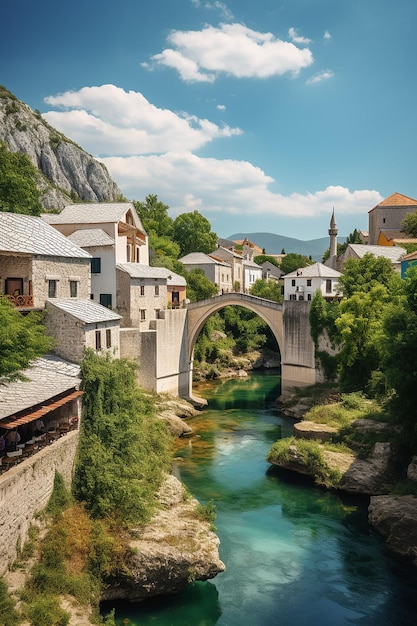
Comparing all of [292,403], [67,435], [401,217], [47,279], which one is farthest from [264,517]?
[401,217]

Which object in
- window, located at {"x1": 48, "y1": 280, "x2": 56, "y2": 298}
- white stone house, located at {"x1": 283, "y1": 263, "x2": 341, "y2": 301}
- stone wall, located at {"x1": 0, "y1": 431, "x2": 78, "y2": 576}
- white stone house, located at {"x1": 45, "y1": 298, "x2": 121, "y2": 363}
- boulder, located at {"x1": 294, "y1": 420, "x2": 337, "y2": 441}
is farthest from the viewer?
white stone house, located at {"x1": 283, "y1": 263, "x2": 341, "y2": 301}

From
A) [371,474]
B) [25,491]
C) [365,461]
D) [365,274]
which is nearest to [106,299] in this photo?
[365,274]

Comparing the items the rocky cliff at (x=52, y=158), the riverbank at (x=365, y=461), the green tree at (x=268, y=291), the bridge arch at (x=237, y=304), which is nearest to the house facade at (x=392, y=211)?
the green tree at (x=268, y=291)

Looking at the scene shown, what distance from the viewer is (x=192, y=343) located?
128 ft

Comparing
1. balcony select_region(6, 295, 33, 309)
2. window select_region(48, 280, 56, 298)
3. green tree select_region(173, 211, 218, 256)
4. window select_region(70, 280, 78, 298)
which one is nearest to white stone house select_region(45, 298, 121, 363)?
balcony select_region(6, 295, 33, 309)

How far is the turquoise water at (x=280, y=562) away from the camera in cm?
1442

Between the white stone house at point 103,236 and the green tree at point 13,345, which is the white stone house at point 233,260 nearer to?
the white stone house at point 103,236

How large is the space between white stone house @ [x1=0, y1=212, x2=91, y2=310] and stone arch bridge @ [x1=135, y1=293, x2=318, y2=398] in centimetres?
931

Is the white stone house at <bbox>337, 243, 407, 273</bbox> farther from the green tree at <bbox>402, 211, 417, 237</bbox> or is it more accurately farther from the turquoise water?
the turquoise water

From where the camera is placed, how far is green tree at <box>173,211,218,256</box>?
216ft

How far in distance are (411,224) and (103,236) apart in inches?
1448

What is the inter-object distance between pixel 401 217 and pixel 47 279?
4879 cm

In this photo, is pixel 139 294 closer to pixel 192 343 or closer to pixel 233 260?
pixel 192 343

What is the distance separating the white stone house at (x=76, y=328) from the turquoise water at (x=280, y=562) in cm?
755
